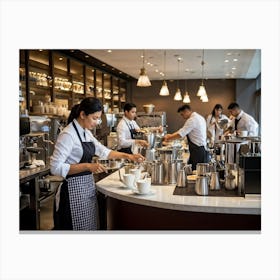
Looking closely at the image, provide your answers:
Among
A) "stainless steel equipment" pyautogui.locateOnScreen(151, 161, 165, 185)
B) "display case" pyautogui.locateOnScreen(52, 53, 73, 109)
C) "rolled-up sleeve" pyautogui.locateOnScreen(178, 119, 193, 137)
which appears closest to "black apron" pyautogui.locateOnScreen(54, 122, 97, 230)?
"stainless steel equipment" pyautogui.locateOnScreen(151, 161, 165, 185)

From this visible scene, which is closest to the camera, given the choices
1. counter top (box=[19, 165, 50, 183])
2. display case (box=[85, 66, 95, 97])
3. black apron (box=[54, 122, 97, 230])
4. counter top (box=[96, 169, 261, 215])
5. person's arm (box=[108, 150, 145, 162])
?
counter top (box=[96, 169, 261, 215])

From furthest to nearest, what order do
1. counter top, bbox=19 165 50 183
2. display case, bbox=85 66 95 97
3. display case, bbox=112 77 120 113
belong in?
display case, bbox=112 77 120 113 → display case, bbox=85 66 95 97 → counter top, bbox=19 165 50 183

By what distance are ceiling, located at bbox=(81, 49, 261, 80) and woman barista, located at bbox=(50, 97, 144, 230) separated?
12.9 ft

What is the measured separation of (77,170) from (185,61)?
620cm

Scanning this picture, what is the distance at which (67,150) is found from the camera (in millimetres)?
2617

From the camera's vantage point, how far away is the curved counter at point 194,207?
217 cm

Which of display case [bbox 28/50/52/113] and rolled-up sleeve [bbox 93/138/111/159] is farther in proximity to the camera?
display case [bbox 28/50/52/113]

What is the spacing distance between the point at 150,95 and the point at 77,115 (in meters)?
9.38

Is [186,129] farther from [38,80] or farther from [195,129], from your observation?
[38,80]

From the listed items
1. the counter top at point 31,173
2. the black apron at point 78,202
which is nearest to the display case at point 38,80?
the counter top at point 31,173

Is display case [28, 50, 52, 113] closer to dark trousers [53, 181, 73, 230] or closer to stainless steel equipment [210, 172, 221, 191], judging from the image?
dark trousers [53, 181, 73, 230]

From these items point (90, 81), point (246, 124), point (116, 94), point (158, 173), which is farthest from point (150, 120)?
point (158, 173)

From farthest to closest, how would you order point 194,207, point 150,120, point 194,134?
point 150,120, point 194,134, point 194,207

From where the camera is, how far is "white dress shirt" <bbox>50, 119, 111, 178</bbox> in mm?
2557
